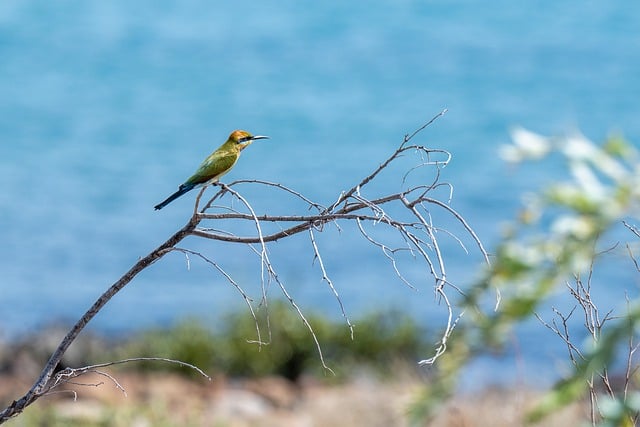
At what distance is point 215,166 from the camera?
11.4ft

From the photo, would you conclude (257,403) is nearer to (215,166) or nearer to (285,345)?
(285,345)

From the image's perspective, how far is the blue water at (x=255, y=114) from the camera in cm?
1391

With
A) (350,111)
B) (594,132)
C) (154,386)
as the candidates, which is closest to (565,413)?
(154,386)

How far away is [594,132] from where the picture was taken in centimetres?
1948

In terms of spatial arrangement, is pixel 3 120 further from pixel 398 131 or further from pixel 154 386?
pixel 154 386

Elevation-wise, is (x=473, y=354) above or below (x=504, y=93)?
below

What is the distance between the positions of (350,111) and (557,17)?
422 inches

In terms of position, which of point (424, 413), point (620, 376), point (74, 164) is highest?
point (74, 164)

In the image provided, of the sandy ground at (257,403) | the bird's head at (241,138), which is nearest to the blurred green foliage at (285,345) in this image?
the sandy ground at (257,403)

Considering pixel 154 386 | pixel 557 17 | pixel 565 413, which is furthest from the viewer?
pixel 557 17

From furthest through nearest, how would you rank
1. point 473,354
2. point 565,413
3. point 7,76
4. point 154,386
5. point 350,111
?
1. point 7,76
2. point 350,111
3. point 154,386
4. point 565,413
5. point 473,354

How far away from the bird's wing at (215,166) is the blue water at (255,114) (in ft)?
20.0

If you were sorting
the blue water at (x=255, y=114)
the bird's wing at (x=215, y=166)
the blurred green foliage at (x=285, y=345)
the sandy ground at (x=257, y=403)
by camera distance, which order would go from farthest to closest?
the blue water at (x=255, y=114)
the blurred green foliage at (x=285, y=345)
the sandy ground at (x=257, y=403)
the bird's wing at (x=215, y=166)

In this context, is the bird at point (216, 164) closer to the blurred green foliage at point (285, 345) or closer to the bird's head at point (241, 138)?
the bird's head at point (241, 138)
